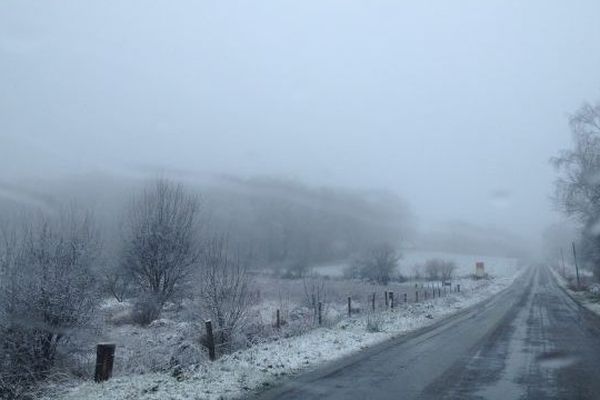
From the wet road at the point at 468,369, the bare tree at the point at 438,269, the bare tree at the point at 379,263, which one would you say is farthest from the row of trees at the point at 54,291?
the bare tree at the point at 438,269

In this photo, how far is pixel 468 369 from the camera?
41.2 feet

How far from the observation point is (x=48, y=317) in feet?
44.5

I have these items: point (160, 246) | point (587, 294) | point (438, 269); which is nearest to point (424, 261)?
point (438, 269)

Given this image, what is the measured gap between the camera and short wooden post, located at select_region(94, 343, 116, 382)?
38.0ft

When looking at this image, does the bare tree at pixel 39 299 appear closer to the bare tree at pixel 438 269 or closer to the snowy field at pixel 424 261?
the snowy field at pixel 424 261

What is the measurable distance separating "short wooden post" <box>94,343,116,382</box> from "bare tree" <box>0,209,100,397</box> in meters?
1.67

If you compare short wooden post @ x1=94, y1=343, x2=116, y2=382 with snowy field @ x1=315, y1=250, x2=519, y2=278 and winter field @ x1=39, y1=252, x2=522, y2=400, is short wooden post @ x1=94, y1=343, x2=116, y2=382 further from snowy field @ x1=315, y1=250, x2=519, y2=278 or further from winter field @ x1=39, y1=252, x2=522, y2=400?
snowy field @ x1=315, y1=250, x2=519, y2=278

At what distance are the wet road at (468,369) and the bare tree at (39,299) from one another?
19.3 feet

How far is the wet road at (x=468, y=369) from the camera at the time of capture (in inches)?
404

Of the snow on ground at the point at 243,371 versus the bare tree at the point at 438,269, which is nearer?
the snow on ground at the point at 243,371

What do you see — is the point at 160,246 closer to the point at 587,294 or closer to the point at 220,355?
the point at 220,355

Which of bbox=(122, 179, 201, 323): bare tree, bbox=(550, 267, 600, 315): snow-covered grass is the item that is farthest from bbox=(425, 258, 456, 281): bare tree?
bbox=(122, 179, 201, 323): bare tree

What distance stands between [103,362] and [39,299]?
9.78 ft

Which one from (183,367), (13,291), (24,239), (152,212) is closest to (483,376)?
(183,367)
